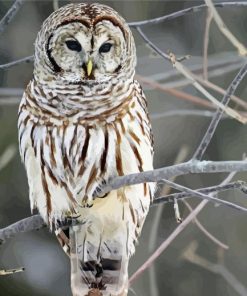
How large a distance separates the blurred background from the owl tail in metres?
3.40

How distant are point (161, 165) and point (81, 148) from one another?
4.73m

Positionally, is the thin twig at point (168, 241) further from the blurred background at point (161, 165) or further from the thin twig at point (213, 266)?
the blurred background at point (161, 165)

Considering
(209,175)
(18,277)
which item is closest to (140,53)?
(209,175)

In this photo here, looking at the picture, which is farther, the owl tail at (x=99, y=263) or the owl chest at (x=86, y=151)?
the owl tail at (x=99, y=263)

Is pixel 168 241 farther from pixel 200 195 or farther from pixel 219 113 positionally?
pixel 219 113

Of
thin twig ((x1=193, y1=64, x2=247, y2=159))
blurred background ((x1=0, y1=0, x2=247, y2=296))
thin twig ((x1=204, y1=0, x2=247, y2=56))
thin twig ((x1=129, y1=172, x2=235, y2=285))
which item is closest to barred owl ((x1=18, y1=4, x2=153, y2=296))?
thin twig ((x1=129, y1=172, x2=235, y2=285))

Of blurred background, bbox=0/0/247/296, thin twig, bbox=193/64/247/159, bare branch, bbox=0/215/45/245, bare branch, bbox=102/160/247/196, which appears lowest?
blurred background, bbox=0/0/247/296

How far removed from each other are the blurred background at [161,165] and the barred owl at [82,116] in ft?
12.0

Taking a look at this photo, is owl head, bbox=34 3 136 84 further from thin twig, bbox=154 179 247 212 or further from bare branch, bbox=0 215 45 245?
thin twig, bbox=154 179 247 212

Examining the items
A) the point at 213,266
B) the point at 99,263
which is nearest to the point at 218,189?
the point at 99,263

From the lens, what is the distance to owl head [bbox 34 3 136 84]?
4.74 m

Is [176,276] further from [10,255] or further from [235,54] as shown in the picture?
[235,54]

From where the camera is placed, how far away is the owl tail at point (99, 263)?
5332 millimetres

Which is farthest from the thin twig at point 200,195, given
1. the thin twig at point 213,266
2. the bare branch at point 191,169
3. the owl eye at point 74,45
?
the thin twig at point 213,266
